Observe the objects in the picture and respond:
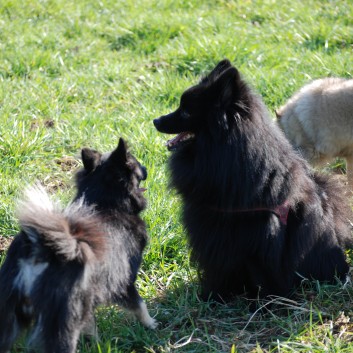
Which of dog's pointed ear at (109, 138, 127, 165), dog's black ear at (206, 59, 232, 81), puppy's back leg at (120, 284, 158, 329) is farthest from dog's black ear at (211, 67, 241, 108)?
puppy's back leg at (120, 284, 158, 329)

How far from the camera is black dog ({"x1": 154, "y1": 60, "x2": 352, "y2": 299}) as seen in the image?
9.74ft

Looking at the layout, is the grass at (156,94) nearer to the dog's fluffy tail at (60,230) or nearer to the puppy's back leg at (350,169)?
the dog's fluffy tail at (60,230)

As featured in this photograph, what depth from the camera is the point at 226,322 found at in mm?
3221

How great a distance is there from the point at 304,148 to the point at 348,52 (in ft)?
7.30

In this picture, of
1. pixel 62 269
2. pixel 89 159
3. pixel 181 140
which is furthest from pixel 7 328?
pixel 181 140

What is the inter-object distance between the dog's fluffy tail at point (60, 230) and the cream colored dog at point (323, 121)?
2797 millimetres

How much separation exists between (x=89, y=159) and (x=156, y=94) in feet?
10.2

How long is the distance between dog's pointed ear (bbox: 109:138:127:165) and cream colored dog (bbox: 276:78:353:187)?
2.41m

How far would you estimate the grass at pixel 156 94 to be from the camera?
3125mm

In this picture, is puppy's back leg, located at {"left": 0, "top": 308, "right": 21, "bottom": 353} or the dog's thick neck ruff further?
the dog's thick neck ruff

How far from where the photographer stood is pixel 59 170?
4.68 meters

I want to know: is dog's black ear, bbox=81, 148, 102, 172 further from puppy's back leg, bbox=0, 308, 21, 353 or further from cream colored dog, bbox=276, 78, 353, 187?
cream colored dog, bbox=276, 78, 353, 187

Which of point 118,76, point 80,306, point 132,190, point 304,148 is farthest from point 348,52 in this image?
point 80,306

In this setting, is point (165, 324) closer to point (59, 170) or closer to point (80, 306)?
point (80, 306)
